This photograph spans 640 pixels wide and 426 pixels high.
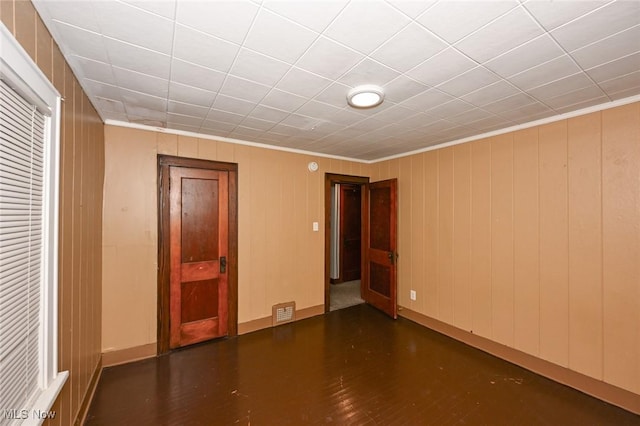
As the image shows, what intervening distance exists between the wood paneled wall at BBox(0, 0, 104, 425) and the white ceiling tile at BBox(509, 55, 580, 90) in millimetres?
2656

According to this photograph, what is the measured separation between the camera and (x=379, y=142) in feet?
10.9

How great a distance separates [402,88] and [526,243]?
6.77 ft

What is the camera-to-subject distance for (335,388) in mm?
2256

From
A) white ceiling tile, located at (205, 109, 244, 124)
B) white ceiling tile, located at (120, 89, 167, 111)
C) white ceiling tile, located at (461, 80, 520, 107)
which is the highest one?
white ceiling tile, located at (205, 109, 244, 124)

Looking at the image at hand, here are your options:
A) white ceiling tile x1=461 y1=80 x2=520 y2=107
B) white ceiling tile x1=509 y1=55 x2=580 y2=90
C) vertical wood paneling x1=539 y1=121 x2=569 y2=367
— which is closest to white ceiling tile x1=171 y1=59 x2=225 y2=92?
white ceiling tile x1=461 y1=80 x2=520 y2=107

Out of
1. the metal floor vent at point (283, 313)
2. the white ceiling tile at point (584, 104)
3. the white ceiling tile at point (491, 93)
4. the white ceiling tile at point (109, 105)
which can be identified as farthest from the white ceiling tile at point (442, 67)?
the metal floor vent at point (283, 313)

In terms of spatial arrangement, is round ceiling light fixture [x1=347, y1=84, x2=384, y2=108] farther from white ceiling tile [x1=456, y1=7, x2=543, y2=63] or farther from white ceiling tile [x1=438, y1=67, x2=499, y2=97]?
white ceiling tile [x1=456, y1=7, x2=543, y2=63]

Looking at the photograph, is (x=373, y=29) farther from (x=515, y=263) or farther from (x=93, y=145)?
(x=515, y=263)

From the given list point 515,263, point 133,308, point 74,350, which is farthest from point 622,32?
point 133,308

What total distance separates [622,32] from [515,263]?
81.2 inches

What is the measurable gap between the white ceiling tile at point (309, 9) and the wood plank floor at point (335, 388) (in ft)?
8.40

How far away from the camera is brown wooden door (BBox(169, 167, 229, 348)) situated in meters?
2.87

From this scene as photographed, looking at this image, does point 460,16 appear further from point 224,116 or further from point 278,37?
point 224,116

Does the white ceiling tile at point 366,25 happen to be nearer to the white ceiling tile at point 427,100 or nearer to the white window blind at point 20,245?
the white ceiling tile at point 427,100
